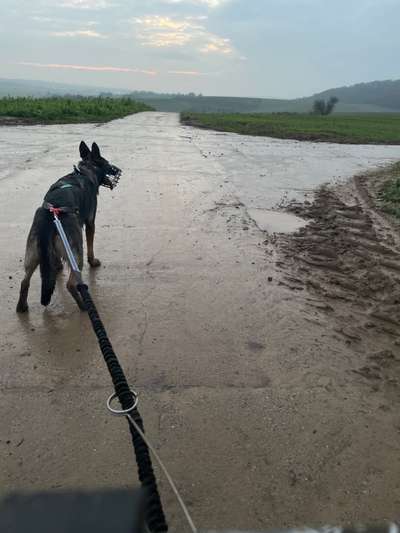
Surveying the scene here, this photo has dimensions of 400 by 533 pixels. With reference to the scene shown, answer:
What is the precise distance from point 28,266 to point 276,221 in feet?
15.2

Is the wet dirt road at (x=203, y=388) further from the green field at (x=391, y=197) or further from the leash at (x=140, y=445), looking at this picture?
the green field at (x=391, y=197)

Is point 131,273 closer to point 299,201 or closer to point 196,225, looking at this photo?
point 196,225

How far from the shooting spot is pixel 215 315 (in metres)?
4.41

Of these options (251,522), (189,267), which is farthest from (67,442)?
(189,267)

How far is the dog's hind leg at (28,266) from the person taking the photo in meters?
4.17

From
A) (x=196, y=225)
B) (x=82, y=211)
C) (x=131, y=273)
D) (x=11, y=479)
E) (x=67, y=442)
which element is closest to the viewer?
(x=11, y=479)

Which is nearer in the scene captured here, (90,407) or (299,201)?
(90,407)

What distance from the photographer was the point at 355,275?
17.8ft

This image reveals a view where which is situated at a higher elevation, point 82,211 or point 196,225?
point 82,211

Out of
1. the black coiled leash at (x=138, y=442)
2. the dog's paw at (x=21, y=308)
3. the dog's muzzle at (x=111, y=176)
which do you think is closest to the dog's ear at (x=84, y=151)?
the dog's muzzle at (x=111, y=176)

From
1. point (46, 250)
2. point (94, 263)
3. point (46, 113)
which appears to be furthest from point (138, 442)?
point (46, 113)

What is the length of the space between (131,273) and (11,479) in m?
3.10

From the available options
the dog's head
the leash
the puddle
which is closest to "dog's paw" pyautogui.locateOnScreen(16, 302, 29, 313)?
the dog's head

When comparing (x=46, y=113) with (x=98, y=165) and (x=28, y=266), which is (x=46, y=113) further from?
(x=28, y=266)
